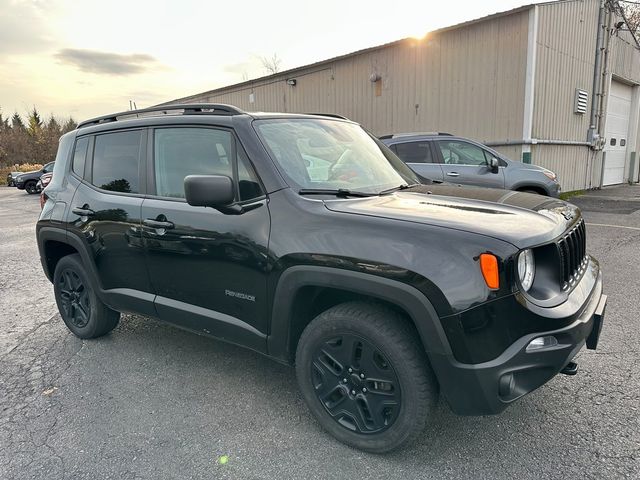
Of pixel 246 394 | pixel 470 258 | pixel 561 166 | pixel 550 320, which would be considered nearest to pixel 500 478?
pixel 550 320

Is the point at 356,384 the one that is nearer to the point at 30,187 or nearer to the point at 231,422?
the point at 231,422

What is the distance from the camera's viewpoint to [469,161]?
812cm

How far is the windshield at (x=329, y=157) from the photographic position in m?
2.80

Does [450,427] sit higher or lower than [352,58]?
lower

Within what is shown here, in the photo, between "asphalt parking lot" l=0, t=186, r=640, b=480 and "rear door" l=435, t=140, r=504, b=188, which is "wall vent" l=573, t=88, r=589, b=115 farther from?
"asphalt parking lot" l=0, t=186, r=640, b=480

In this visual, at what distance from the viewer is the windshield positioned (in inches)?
110

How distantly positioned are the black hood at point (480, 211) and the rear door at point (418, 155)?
5106 millimetres

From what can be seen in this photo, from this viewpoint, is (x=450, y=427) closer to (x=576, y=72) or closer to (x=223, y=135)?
(x=223, y=135)

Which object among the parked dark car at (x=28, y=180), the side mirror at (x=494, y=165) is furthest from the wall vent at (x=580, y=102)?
the parked dark car at (x=28, y=180)

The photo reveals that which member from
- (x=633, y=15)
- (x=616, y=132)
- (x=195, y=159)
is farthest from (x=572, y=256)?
(x=633, y=15)

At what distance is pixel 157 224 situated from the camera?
310cm

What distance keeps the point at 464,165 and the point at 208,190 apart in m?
6.47

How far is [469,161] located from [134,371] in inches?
261

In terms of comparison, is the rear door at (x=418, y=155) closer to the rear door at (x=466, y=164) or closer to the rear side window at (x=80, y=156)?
the rear door at (x=466, y=164)
